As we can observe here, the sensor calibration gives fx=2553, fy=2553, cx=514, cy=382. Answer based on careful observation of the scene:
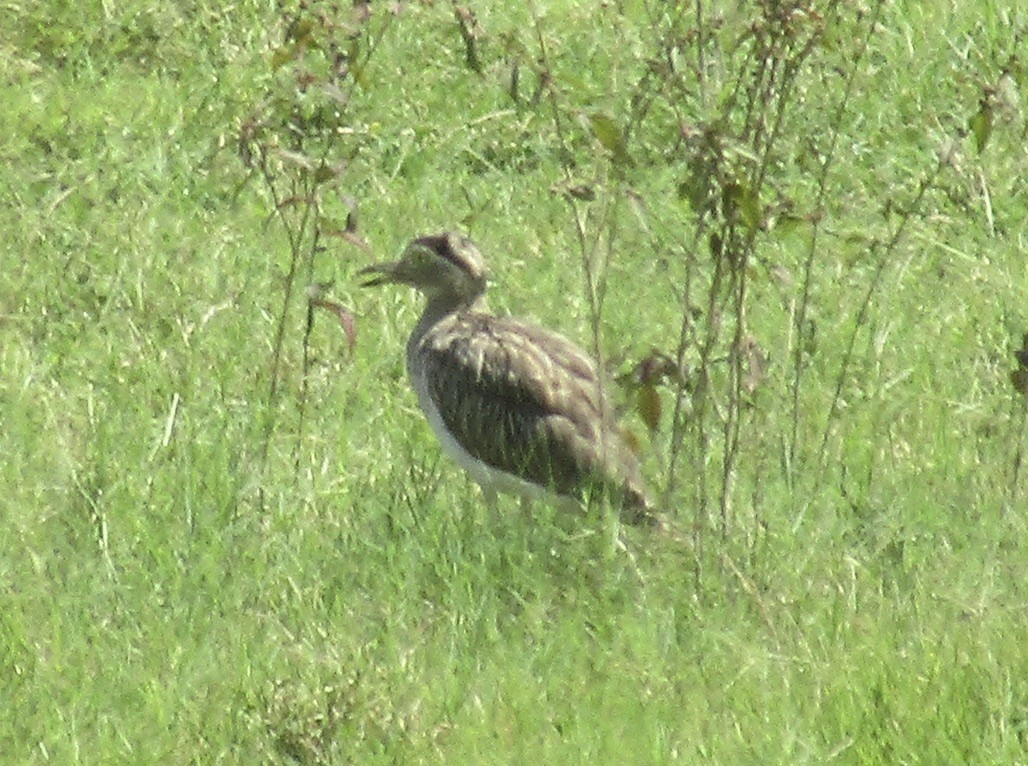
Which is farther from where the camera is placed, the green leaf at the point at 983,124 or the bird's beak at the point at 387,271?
the bird's beak at the point at 387,271

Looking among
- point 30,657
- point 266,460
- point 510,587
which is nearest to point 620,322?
point 266,460

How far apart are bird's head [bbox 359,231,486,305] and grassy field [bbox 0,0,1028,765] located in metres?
0.39

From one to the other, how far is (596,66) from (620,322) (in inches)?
95.9

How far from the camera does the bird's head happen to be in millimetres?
8883

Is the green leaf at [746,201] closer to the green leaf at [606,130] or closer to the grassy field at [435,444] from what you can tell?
the grassy field at [435,444]

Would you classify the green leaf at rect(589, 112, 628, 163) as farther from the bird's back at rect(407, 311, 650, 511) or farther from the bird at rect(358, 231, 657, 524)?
the bird's back at rect(407, 311, 650, 511)

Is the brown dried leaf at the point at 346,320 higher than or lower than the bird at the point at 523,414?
higher

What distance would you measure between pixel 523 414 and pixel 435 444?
610mm

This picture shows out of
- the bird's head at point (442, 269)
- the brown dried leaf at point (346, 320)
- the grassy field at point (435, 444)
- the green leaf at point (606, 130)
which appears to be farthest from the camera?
the bird's head at point (442, 269)

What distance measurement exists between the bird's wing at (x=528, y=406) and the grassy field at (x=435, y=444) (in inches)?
6.9

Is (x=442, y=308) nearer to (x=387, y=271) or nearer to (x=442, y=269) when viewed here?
(x=442, y=269)

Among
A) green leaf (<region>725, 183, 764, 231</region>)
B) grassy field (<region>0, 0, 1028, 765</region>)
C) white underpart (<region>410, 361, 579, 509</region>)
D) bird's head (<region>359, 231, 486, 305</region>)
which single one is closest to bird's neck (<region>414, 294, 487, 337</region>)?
bird's head (<region>359, 231, 486, 305</region>)

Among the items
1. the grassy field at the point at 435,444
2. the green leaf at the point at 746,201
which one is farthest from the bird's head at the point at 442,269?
the green leaf at the point at 746,201

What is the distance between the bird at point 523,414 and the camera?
784cm
